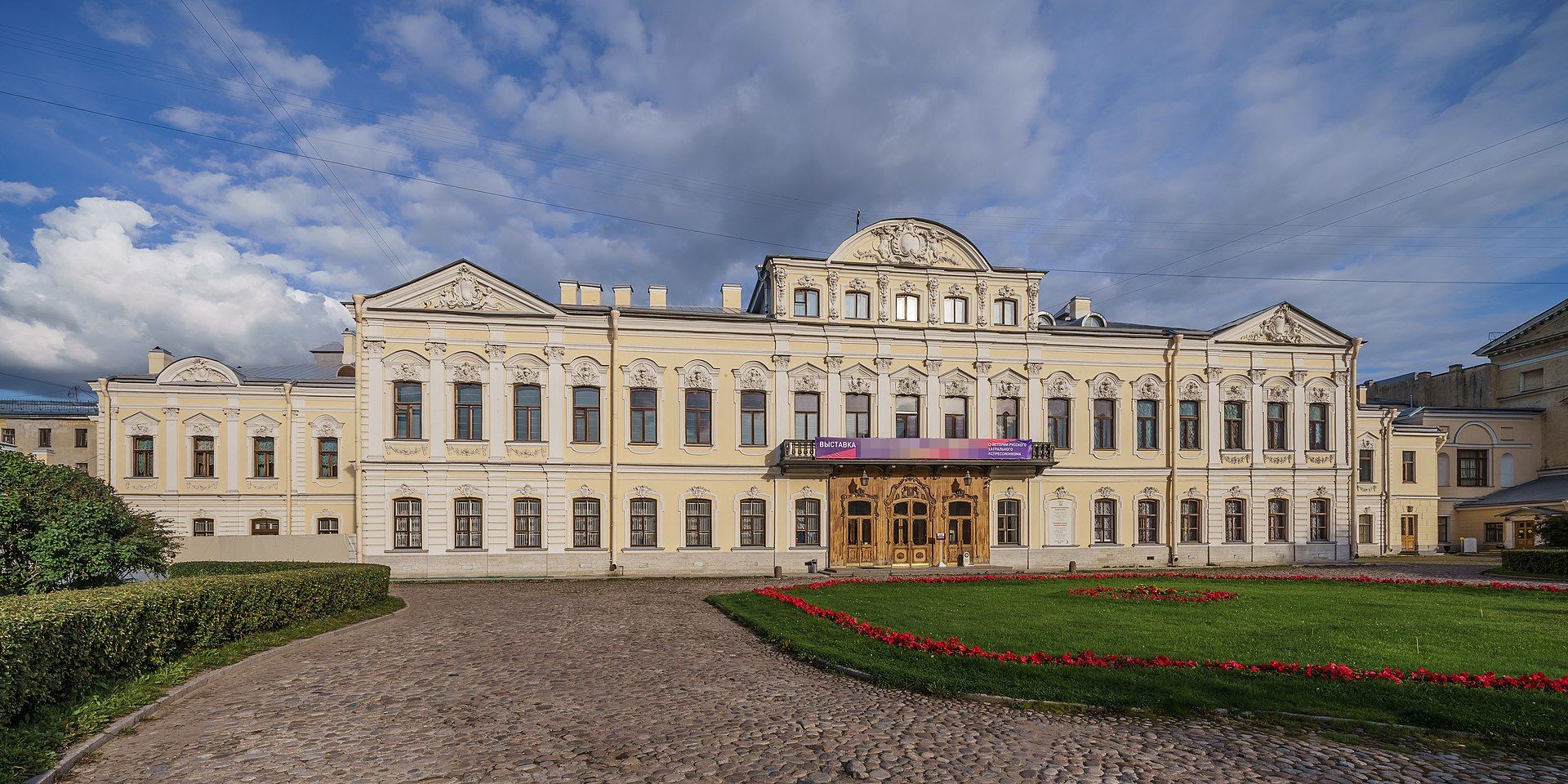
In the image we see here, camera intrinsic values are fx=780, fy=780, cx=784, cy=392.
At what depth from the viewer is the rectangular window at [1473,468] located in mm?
40156

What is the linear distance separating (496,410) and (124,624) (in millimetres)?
17513

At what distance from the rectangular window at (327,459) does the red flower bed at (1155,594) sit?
3058 cm

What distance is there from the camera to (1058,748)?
8062mm

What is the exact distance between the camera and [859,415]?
2964cm

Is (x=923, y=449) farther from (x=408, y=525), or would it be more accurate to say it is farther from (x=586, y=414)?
(x=408, y=525)

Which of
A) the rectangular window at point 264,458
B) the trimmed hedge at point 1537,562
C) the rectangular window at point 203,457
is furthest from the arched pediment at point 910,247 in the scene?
the rectangular window at point 203,457

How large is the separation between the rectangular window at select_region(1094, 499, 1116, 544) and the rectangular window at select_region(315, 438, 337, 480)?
3213 cm

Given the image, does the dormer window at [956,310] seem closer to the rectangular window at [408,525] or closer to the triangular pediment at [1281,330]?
the triangular pediment at [1281,330]

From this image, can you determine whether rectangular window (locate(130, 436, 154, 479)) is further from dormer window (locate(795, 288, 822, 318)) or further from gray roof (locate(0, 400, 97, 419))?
dormer window (locate(795, 288, 822, 318))

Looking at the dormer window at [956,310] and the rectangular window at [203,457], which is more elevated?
the dormer window at [956,310]

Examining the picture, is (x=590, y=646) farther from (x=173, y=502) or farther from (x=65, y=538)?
(x=173, y=502)

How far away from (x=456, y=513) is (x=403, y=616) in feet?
33.2

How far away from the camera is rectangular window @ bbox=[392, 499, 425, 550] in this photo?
2664cm

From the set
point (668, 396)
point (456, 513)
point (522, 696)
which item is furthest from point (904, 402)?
point (522, 696)
